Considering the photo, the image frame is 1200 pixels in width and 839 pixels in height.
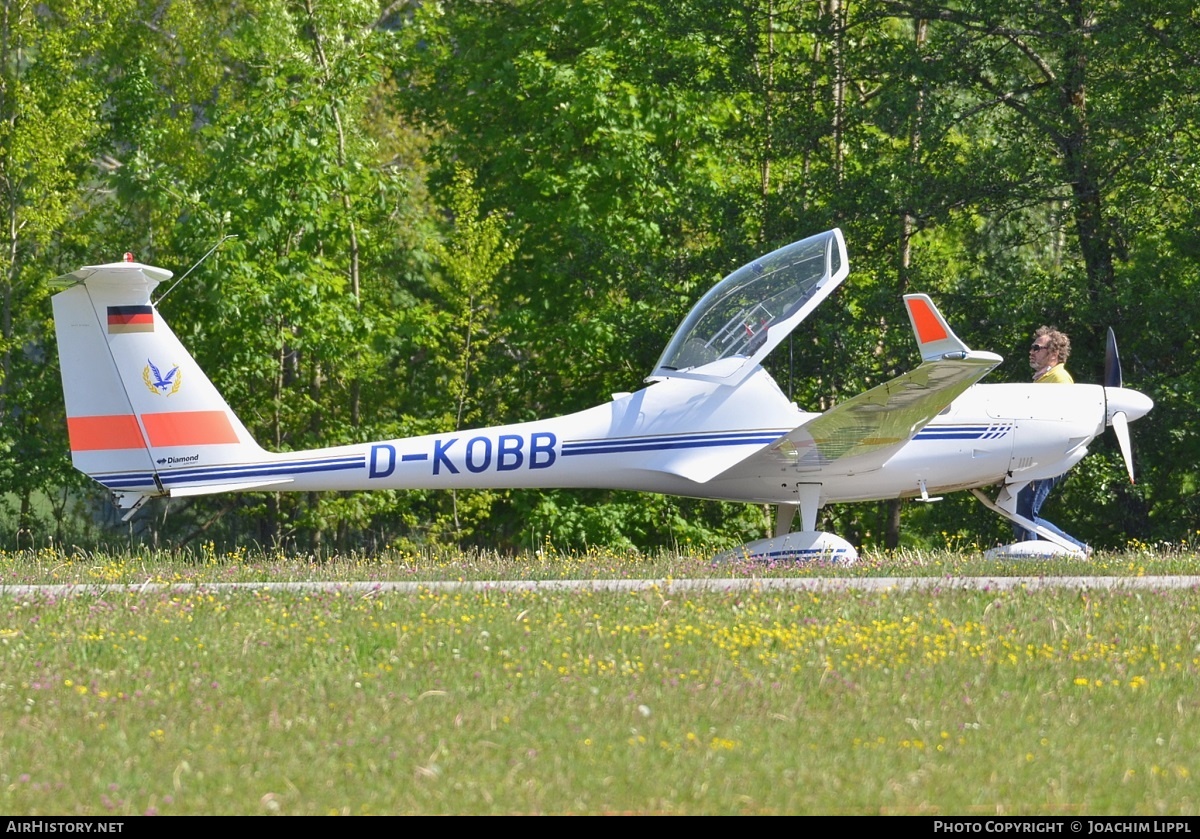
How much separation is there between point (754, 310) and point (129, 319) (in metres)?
6.19

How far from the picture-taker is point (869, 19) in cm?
2236

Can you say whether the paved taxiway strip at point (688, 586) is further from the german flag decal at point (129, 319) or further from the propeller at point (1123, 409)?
the propeller at point (1123, 409)

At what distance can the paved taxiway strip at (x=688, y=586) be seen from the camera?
10.3m

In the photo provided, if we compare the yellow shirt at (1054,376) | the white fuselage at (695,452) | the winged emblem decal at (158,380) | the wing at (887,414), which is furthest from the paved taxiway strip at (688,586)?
the yellow shirt at (1054,376)

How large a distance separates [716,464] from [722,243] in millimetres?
8975

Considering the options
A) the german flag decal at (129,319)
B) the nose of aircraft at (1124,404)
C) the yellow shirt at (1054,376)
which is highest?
the german flag decal at (129,319)

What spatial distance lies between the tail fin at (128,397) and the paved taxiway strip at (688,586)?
2.77 m

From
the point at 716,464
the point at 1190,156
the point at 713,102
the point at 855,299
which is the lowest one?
the point at 716,464

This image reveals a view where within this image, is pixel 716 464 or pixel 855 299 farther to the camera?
pixel 855 299

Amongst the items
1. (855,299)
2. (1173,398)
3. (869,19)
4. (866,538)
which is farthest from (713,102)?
(1173,398)

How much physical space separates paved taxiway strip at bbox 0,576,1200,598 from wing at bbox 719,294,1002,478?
2.14 meters

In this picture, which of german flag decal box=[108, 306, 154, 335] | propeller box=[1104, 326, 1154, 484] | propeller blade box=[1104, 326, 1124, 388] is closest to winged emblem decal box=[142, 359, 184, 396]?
german flag decal box=[108, 306, 154, 335]

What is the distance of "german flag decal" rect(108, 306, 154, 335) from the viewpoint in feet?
44.9
